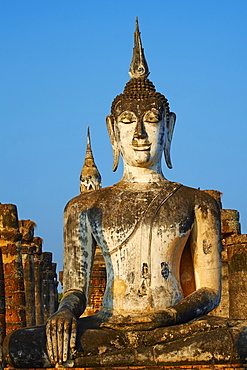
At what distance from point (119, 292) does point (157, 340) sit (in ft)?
2.58

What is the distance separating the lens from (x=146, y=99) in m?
8.69

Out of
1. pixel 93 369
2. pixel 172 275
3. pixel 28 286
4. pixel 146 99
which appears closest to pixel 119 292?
pixel 172 275

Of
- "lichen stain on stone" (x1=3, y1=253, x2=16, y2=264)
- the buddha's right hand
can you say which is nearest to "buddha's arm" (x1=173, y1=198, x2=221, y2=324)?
the buddha's right hand

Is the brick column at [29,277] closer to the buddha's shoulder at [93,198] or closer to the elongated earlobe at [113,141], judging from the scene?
the elongated earlobe at [113,141]

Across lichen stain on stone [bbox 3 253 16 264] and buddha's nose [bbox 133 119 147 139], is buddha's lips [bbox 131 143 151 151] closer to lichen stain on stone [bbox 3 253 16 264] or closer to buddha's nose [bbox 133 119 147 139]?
buddha's nose [bbox 133 119 147 139]

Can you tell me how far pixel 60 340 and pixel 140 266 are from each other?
1.14 metres

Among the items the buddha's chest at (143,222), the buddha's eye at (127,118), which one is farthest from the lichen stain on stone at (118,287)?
the buddha's eye at (127,118)

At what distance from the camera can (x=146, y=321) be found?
304 inches

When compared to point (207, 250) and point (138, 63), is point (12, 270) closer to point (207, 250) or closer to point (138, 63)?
point (138, 63)

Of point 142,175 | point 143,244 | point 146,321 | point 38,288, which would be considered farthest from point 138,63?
point 38,288

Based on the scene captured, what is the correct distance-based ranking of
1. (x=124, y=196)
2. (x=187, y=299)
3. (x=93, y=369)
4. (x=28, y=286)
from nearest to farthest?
(x=93, y=369) → (x=187, y=299) → (x=124, y=196) → (x=28, y=286)

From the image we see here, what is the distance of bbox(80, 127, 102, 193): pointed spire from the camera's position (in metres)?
27.4

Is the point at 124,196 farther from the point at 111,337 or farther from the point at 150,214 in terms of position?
the point at 111,337

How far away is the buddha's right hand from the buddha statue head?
6.21 ft
